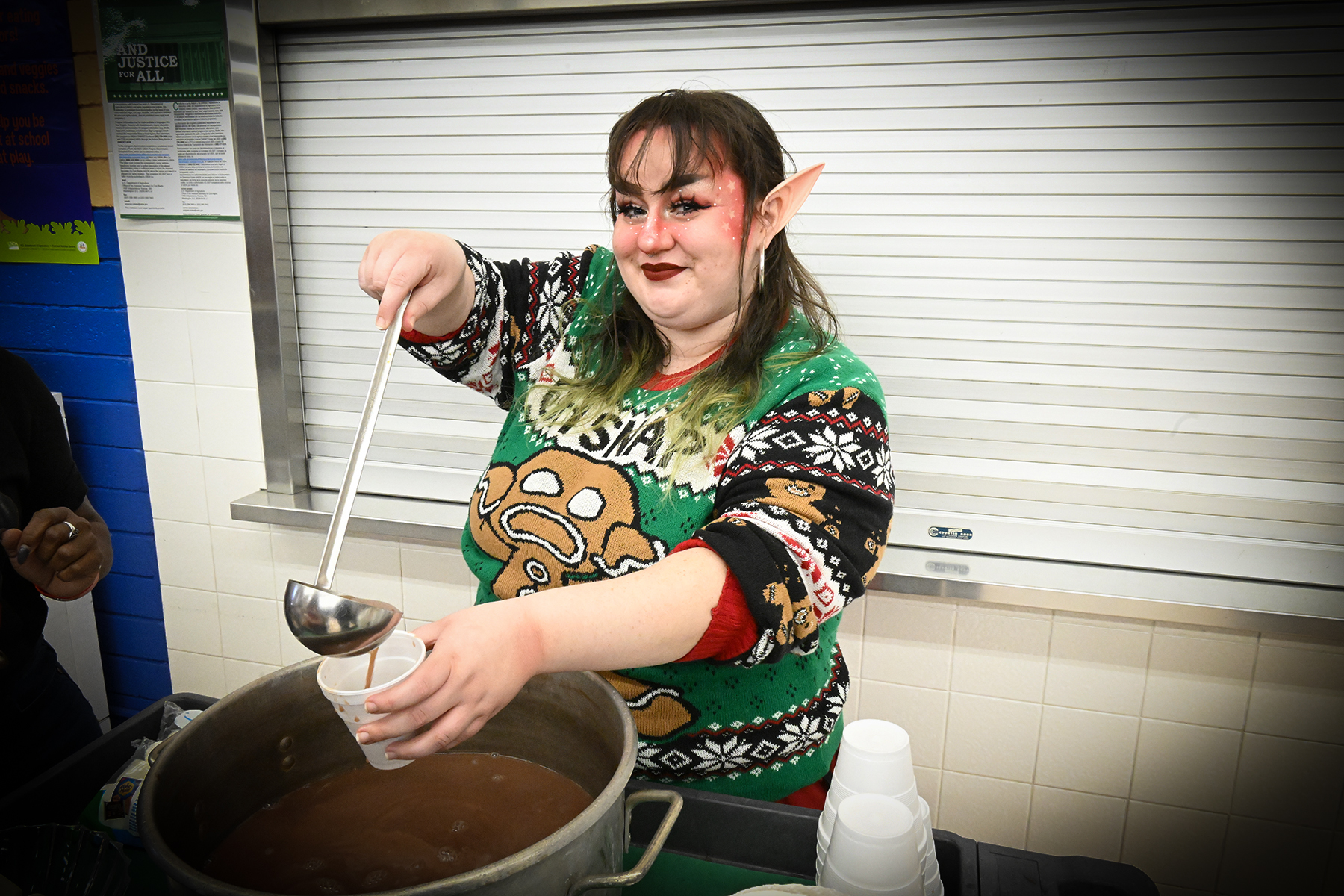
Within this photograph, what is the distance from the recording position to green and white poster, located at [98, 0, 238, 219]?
1.93m

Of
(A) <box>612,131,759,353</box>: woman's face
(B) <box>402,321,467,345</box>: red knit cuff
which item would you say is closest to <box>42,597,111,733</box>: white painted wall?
(B) <box>402,321,467,345</box>: red knit cuff

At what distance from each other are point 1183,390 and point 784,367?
1.16 m

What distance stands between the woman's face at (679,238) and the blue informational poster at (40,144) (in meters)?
0.71

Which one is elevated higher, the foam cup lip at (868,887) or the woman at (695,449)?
the woman at (695,449)

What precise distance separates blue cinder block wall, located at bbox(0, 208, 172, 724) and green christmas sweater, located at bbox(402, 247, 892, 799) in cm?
130

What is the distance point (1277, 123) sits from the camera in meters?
1.54

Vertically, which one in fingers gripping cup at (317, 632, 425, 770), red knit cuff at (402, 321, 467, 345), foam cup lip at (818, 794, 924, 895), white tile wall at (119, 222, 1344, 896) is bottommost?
white tile wall at (119, 222, 1344, 896)

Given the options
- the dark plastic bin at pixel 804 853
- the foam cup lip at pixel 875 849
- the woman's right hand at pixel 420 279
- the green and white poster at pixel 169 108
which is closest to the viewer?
the foam cup lip at pixel 875 849

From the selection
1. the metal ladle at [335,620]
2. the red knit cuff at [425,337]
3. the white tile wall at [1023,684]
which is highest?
the red knit cuff at [425,337]

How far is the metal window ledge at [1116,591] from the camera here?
5.31 feet

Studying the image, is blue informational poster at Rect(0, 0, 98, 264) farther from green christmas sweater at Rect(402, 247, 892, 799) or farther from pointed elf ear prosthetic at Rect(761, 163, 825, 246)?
pointed elf ear prosthetic at Rect(761, 163, 825, 246)

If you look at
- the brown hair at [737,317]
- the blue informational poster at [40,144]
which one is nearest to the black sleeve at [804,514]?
the brown hair at [737,317]

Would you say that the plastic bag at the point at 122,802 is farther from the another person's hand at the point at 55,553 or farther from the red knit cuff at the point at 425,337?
the red knit cuff at the point at 425,337

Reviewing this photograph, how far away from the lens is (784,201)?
1.11m
